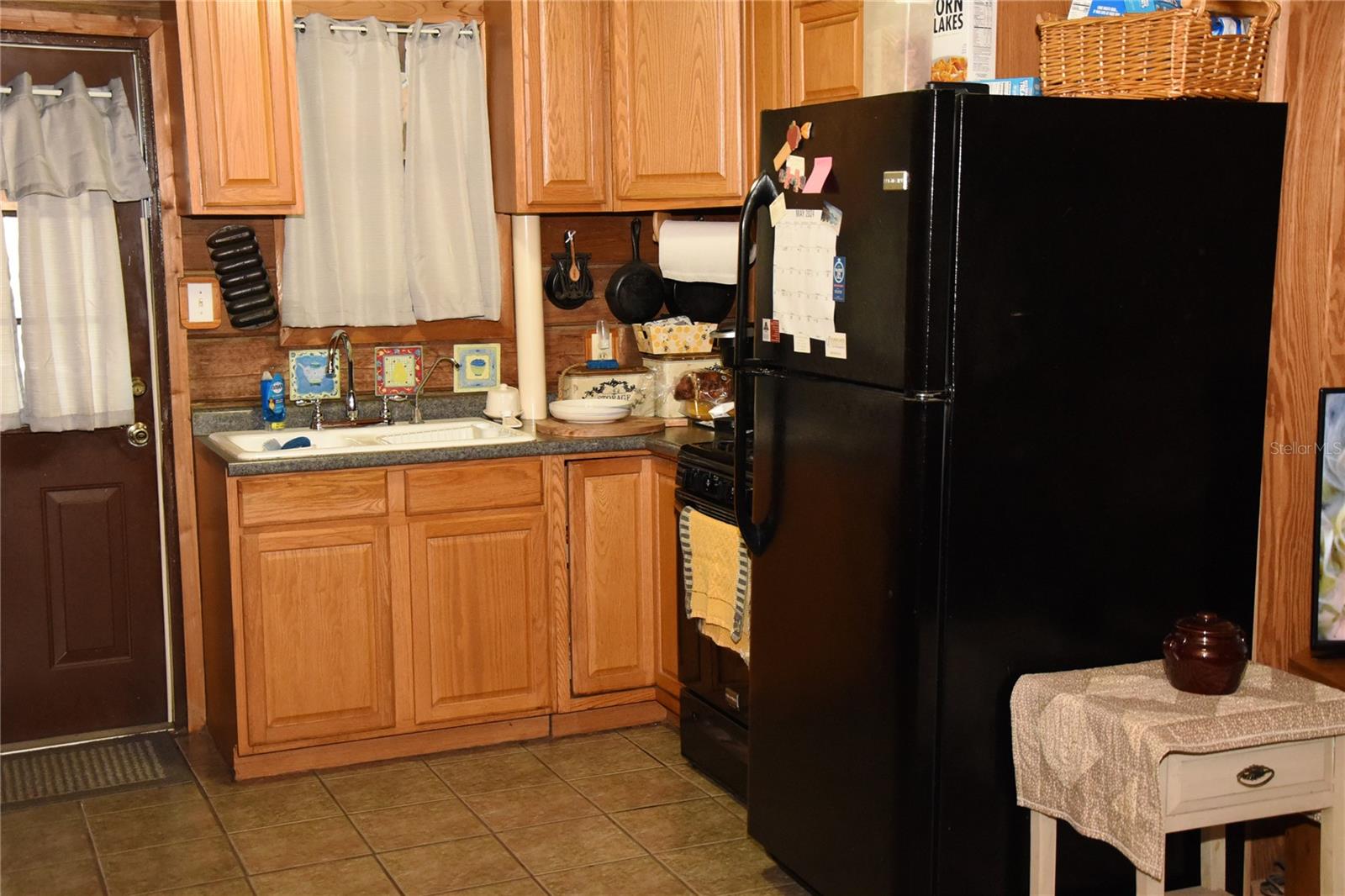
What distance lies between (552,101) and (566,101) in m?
0.04

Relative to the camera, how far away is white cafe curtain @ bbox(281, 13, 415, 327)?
158 inches

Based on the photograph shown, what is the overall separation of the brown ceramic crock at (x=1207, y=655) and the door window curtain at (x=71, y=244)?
2.99m

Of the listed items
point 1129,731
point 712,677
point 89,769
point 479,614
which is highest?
point 1129,731

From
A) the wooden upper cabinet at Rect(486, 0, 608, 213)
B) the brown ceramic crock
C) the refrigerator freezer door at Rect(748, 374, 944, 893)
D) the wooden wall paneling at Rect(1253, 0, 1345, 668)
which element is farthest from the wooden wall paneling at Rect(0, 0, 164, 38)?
the brown ceramic crock

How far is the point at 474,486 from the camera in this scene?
152 inches

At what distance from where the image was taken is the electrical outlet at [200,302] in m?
3.99

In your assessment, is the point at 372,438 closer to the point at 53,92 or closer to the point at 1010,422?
the point at 53,92

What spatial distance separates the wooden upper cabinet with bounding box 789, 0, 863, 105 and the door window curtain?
1.89 m

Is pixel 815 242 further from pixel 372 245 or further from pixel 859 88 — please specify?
pixel 372 245

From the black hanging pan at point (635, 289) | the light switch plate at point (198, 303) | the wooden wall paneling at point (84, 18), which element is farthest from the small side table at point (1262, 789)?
the wooden wall paneling at point (84, 18)

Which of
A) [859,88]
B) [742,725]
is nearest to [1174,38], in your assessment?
[859,88]

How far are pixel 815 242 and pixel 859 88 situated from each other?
846 millimetres

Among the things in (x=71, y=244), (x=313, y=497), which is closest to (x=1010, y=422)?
(x=313, y=497)

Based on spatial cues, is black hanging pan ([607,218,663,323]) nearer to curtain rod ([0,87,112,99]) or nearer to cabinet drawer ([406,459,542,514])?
cabinet drawer ([406,459,542,514])
